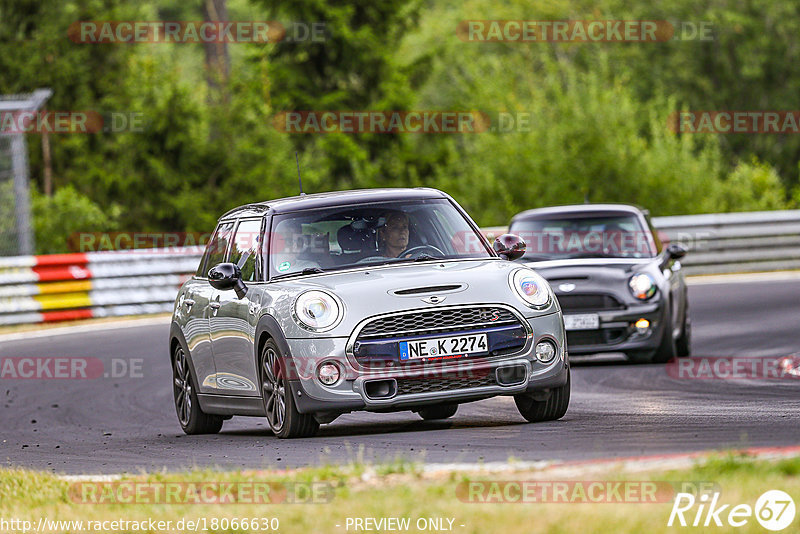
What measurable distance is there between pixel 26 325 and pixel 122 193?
14.8 m

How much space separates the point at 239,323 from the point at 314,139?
3089cm

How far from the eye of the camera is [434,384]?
9242mm

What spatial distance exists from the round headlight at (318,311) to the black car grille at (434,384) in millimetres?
547

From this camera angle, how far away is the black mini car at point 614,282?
14.8m

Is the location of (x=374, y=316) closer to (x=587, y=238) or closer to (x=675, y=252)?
(x=675, y=252)

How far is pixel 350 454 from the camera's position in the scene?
8.21 m

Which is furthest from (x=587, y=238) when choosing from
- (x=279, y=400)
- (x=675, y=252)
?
(x=279, y=400)

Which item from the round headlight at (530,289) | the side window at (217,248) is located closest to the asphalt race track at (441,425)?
the round headlight at (530,289)

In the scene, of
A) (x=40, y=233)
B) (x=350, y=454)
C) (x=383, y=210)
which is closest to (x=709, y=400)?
(x=383, y=210)

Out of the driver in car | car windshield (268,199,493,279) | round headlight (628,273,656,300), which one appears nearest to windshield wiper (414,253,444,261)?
car windshield (268,199,493,279)

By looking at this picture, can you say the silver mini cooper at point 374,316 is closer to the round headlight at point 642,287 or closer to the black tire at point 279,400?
the black tire at point 279,400

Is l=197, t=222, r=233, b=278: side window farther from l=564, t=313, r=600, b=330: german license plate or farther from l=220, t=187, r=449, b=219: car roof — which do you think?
l=564, t=313, r=600, b=330: german license plate

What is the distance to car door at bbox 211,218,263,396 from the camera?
10219 mm

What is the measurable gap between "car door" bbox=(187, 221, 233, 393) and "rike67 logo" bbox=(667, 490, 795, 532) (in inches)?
228
